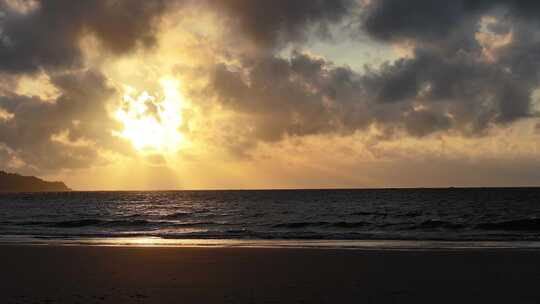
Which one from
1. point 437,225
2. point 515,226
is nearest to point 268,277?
point 437,225

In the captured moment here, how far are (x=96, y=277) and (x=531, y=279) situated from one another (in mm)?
12185

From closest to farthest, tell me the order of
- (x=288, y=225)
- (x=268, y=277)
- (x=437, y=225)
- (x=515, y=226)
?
(x=268, y=277)
(x=515, y=226)
(x=437, y=225)
(x=288, y=225)

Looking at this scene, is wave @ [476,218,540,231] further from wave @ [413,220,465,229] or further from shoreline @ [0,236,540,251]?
shoreline @ [0,236,540,251]

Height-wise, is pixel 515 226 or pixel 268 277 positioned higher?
pixel 268 277

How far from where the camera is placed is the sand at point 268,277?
11.8 metres

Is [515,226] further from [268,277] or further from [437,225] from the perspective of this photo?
[268,277]

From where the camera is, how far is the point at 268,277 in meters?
14.6

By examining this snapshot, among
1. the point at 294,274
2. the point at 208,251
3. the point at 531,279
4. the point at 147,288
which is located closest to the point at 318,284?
the point at 294,274

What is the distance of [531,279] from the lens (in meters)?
14.1

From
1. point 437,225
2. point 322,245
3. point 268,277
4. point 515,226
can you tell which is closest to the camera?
point 268,277

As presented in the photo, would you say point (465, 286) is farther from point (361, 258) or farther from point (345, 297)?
point (361, 258)

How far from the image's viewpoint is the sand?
11.8 meters

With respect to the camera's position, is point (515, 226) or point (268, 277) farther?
point (515, 226)

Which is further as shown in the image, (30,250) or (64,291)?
(30,250)
